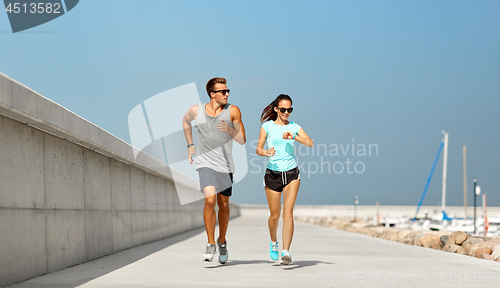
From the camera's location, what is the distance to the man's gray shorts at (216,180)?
23.9ft

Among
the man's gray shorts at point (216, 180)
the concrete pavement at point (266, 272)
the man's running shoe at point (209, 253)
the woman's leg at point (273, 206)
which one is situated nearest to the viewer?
the concrete pavement at point (266, 272)

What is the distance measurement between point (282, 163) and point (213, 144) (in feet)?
2.80

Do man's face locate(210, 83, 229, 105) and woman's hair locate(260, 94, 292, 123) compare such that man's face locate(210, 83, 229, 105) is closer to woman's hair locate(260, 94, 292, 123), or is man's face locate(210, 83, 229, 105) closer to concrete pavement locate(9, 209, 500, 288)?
woman's hair locate(260, 94, 292, 123)

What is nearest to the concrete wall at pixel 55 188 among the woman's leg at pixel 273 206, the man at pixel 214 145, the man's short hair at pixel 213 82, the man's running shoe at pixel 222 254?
the man at pixel 214 145

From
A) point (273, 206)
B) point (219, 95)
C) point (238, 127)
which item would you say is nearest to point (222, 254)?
point (273, 206)

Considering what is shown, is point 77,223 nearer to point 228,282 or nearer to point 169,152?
point 228,282

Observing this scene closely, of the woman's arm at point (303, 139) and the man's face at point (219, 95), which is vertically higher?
the man's face at point (219, 95)

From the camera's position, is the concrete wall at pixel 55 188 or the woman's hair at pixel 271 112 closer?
the concrete wall at pixel 55 188

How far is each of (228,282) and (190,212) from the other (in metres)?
14.9

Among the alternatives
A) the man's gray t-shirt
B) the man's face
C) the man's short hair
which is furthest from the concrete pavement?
the man's short hair

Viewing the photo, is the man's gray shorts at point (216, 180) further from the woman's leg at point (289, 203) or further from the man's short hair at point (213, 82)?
the man's short hair at point (213, 82)

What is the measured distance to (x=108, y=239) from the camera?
889 cm

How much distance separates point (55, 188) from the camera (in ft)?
21.5

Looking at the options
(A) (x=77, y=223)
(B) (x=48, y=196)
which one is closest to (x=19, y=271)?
(B) (x=48, y=196)
